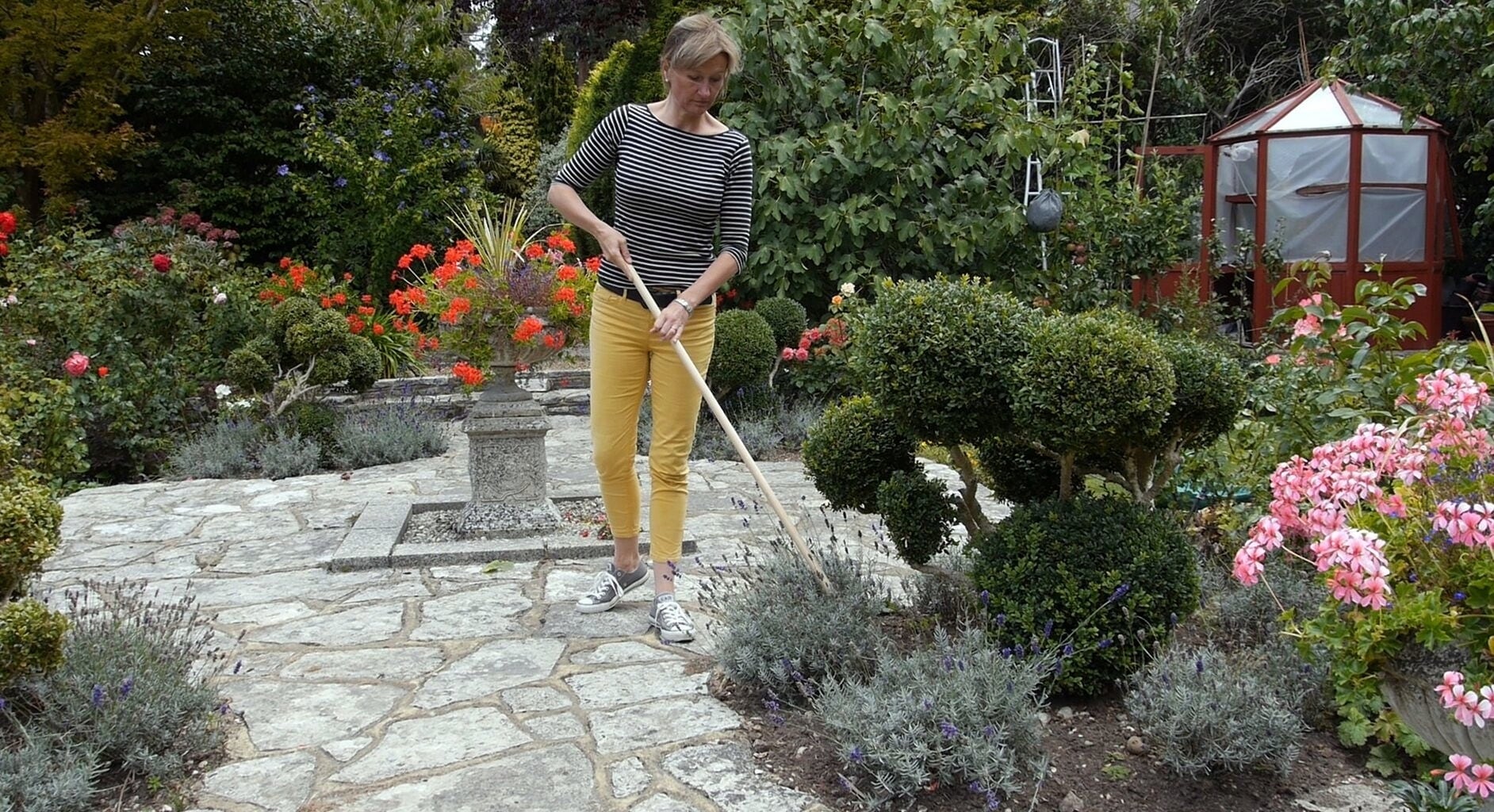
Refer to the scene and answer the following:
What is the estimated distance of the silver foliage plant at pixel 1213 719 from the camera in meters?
2.44

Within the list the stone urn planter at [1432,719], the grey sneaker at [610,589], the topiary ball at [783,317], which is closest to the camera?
the stone urn planter at [1432,719]

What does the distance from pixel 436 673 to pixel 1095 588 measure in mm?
1902

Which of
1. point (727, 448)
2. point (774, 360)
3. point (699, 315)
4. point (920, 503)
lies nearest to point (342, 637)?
point (699, 315)

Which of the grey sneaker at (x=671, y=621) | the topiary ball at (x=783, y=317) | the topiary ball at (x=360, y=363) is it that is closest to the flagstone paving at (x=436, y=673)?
the grey sneaker at (x=671, y=621)

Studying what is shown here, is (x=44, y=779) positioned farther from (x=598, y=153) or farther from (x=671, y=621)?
(x=598, y=153)

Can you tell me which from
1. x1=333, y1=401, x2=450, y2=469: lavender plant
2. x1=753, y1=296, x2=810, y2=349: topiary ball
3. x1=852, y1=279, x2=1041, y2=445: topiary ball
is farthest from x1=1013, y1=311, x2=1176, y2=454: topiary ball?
x1=333, y1=401, x2=450, y2=469: lavender plant

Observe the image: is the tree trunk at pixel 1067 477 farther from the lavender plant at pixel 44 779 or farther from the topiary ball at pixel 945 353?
the lavender plant at pixel 44 779

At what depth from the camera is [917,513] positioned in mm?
3193

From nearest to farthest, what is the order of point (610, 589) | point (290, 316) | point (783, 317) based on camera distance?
point (610, 589)
point (290, 316)
point (783, 317)

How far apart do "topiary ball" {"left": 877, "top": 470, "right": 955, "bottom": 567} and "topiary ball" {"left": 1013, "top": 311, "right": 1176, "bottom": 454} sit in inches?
20.6

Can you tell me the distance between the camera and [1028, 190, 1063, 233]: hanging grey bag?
7199 millimetres

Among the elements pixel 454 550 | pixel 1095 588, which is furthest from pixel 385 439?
pixel 1095 588

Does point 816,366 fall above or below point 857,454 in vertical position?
below

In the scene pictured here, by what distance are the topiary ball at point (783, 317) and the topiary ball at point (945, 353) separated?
4.63 metres
